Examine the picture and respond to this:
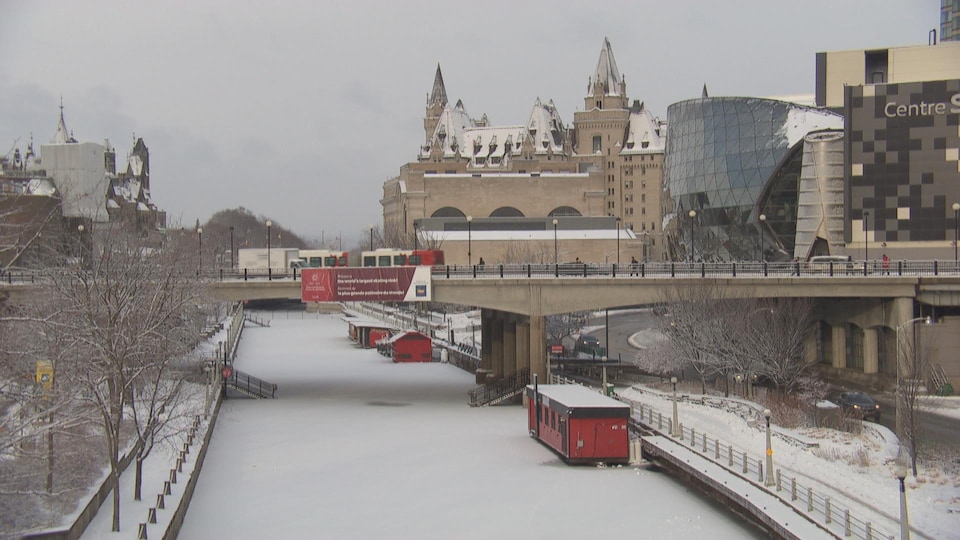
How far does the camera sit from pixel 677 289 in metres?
55.1

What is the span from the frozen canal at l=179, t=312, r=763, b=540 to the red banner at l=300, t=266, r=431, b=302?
16.5 ft

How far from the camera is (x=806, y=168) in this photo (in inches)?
3223

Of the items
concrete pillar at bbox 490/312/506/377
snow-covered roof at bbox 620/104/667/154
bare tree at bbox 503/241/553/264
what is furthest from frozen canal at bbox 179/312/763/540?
snow-covered roof at bbox 620/104/667/154

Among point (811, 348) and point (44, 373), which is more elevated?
point (44, 373)

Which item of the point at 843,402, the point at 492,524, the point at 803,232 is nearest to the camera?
the point at 492,524

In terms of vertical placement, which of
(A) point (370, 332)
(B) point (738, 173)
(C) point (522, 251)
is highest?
(B) point (738, 173)

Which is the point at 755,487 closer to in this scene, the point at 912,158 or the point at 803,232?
the point at 912,158

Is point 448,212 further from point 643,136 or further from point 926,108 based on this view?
point 926,108

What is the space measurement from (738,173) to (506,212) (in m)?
75.8

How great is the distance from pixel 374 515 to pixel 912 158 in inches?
1945

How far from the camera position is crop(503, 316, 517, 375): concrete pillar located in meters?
58.4

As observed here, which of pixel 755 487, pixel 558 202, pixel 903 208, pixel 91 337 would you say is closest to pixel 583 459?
pixel 755 487

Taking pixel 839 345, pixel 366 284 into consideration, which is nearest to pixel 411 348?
pixel 366 284

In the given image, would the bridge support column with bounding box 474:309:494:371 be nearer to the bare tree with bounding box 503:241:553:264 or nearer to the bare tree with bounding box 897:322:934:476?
the bare tree with bounding box 897:322:934:476
